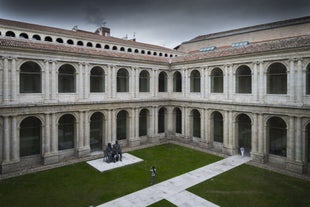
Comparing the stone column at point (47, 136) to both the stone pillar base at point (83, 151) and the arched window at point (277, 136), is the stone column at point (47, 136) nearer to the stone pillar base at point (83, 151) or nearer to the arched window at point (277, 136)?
the stone pillar base at point (83, 151)

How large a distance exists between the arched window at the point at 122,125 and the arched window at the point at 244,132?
14.7m

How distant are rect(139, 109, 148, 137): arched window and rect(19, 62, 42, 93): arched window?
14.0 meters

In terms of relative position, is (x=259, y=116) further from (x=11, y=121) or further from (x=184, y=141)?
(x=11, y=121)

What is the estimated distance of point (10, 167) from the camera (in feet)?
74.1

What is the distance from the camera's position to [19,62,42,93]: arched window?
24.4 metres

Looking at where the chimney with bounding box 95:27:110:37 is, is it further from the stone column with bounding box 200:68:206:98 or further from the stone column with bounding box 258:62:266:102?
the stone column with bounding box 258:62:266:102

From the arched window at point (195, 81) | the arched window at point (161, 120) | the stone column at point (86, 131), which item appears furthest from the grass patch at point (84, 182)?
the arched window at point (195, 81)

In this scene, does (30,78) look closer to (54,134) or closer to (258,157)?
(54,134)

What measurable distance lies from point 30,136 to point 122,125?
11.3 meters

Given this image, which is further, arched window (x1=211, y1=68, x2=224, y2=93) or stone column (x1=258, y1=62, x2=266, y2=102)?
arched window (x1=211, y1=68, x2=224, y2=93)

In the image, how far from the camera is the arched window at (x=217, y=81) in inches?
1182

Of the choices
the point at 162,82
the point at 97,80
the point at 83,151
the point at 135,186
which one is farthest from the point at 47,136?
the point at 162,82

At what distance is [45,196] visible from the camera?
1772cm

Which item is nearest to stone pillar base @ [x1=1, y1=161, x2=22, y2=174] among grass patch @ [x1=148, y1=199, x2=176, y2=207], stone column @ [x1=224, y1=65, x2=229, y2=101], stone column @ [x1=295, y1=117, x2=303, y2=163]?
grass patch @ [x1=148, y1=199, x2=176, y2=207]
